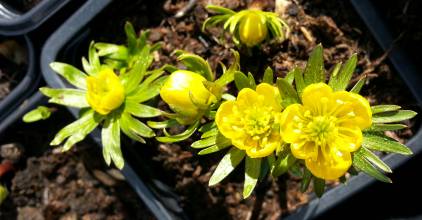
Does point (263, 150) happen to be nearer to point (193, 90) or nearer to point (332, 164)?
point (332, 164)

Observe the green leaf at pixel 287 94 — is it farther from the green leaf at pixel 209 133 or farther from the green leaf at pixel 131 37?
the green leaf at pixel 131 37

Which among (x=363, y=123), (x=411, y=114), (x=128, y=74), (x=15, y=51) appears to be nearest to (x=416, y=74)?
(x=411, y=114)

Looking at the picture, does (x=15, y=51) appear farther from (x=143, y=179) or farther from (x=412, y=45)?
(x=412, y=45)

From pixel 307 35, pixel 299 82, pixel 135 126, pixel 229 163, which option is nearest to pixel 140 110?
pixel 135 126

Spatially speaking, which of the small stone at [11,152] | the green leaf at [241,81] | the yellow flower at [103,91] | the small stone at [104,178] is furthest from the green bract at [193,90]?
the small stone at [11,152]

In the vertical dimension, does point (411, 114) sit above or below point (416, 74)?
above

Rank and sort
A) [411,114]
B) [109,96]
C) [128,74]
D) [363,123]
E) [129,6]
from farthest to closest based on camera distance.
Result: [129,6] < [128,74] < [109,96] < [411,114] < [363,123]
